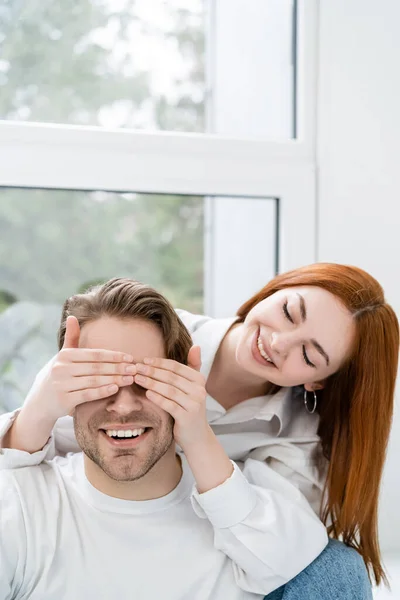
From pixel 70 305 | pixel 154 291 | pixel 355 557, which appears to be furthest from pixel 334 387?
pixel 70 305

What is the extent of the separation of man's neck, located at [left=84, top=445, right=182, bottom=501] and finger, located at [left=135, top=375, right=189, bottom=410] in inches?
6.9

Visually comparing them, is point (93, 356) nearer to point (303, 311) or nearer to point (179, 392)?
point (179, 392)

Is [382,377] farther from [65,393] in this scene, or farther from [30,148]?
[30,148]

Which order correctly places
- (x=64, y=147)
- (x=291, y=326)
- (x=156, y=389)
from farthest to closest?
1. (x=64, y=147)
2. (x=291, y=326)
3. (x=156, y=389)

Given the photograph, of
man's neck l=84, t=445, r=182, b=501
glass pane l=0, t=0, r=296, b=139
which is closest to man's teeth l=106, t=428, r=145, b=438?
man's neck l=84, t=445, r=182, b=501

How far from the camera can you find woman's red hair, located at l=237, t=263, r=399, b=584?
167 cm

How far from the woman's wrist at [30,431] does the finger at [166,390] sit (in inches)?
10.3

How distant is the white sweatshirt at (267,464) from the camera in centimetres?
141

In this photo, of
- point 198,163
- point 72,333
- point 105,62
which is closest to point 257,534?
point 72,333

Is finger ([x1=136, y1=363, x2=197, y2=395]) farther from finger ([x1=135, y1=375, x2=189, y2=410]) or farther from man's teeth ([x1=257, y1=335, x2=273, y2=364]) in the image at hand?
man's teeth ([x1=257, y1=335, x2=273, y2=364])

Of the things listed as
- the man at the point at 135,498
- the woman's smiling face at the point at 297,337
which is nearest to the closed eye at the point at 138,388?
the man at the point at 135,498

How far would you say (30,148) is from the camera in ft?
6.17

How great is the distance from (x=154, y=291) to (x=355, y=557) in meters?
0.70

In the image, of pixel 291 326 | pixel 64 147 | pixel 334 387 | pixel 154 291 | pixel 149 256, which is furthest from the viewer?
pixel 149 256
